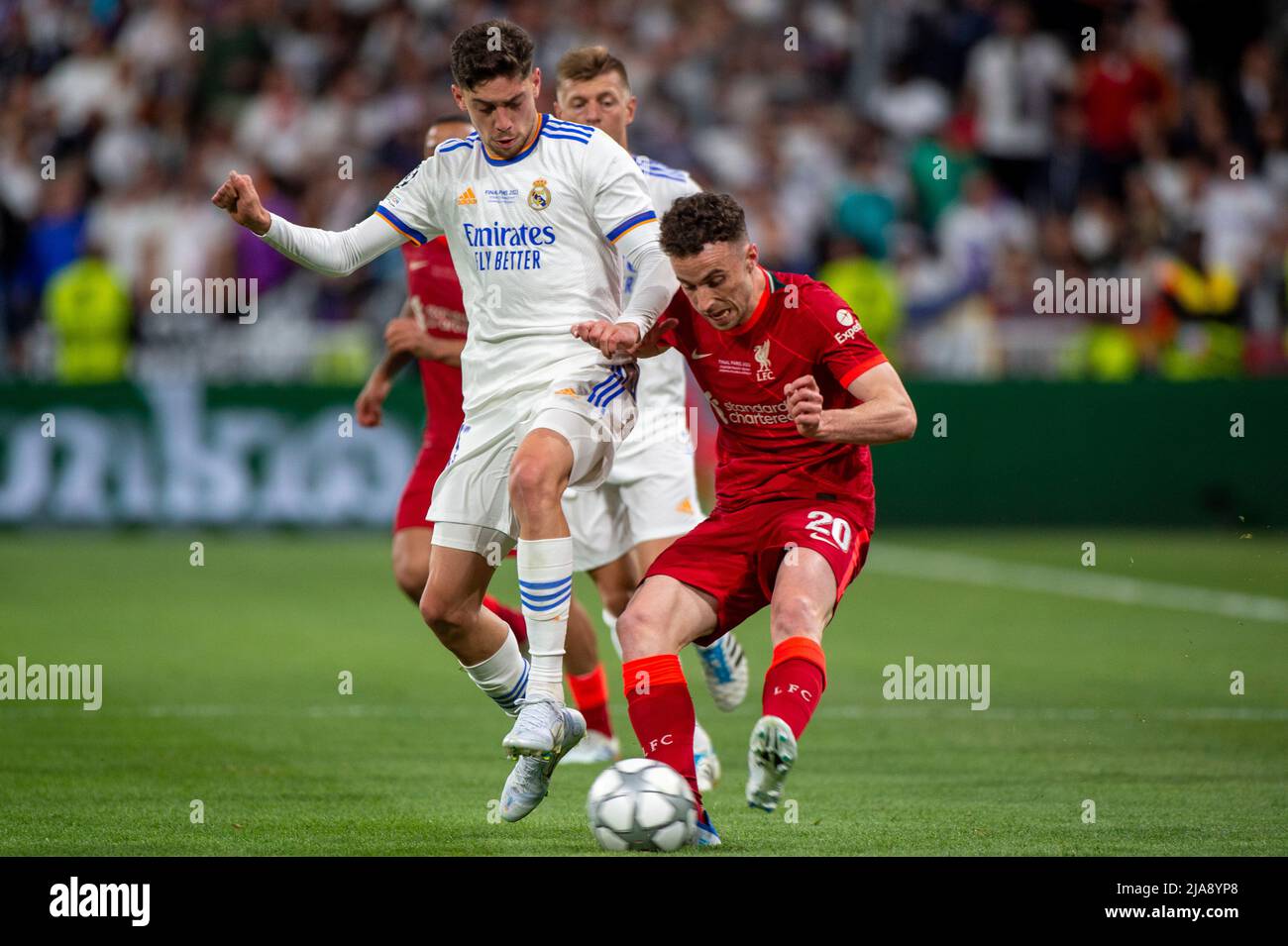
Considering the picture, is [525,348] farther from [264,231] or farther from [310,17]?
[310,17]

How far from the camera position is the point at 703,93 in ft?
66.9

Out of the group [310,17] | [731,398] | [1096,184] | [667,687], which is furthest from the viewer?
[310,17]

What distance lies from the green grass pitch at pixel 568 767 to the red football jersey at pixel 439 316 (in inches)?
58.1

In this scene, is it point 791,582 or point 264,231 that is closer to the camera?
point 791,582

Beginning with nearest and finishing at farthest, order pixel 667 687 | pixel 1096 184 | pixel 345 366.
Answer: pixel 667 687, pixel 345 366, pixel 1096 184

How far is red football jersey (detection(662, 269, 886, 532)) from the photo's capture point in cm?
652

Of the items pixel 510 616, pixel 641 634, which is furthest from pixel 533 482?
pixel 510 616

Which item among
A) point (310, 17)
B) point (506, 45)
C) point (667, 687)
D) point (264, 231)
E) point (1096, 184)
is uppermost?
point (310, 17)

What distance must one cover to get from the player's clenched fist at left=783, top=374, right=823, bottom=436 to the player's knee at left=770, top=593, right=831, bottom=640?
60cm

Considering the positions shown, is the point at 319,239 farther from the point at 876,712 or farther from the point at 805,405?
the point at 876,712

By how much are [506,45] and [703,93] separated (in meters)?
14.1

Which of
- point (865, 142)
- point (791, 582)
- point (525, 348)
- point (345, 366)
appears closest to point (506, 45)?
point (525, 348)

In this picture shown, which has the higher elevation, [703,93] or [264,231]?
[703,93]

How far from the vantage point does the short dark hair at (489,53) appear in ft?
21.6
